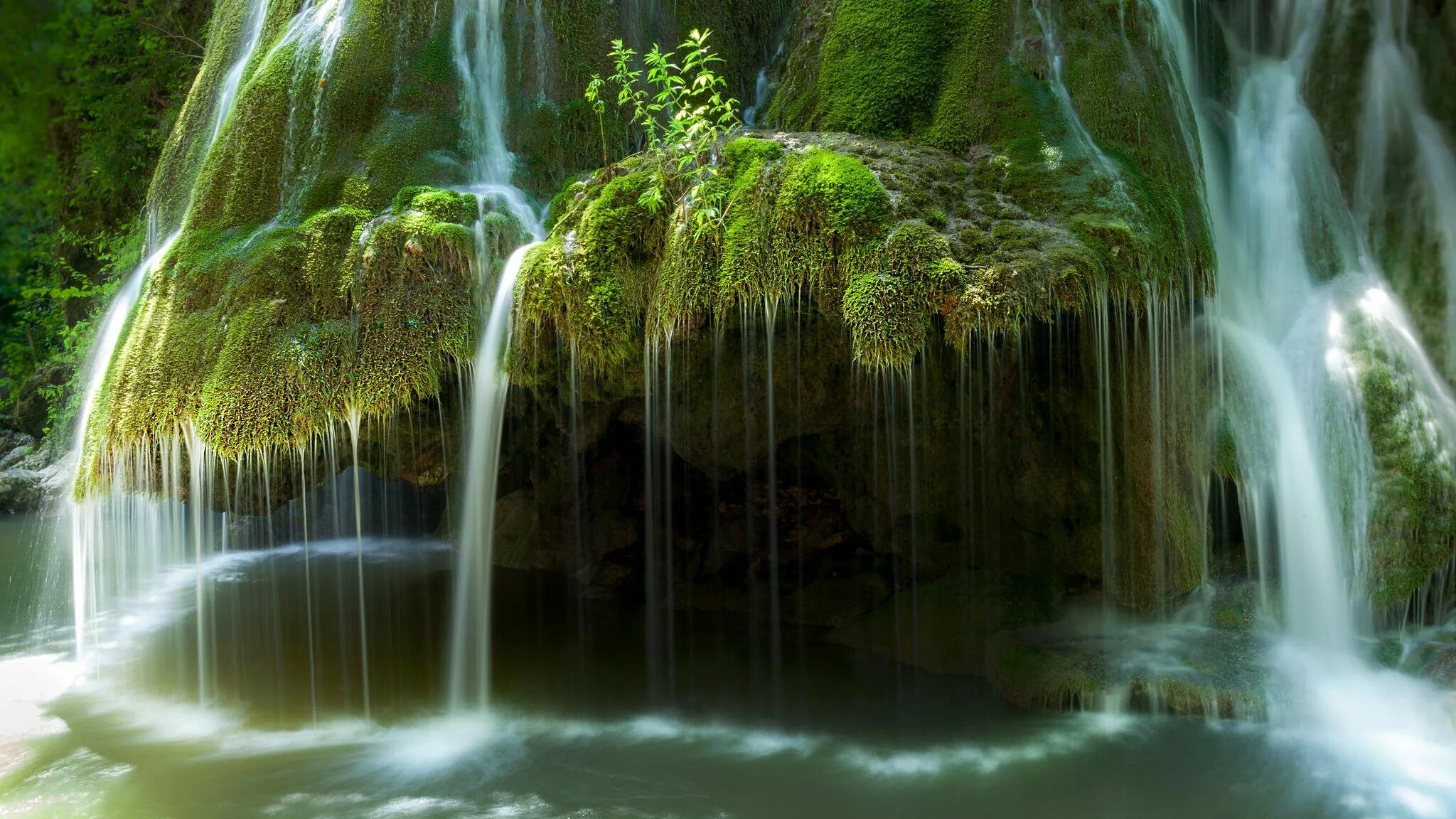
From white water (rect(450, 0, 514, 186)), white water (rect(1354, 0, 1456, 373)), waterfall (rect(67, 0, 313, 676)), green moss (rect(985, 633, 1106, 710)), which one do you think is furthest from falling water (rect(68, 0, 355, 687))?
white water (rect(1354, 0, 1456, 373))

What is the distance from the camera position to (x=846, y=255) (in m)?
5.60

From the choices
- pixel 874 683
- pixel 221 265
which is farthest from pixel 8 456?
pixel 874 683

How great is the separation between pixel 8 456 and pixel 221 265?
12786 mm

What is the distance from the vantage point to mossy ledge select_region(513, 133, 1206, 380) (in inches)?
211

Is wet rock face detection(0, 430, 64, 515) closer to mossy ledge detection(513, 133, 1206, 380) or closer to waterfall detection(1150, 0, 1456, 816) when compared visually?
mossy ledge detection(513, 133, 1206, 380)

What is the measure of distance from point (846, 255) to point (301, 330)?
12.8 feet

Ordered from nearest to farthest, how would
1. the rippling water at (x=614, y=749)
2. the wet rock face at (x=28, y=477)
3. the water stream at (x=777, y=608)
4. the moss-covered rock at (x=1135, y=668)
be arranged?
1. the rippling water at (x=614, y=749)
2. the water stream at (x=777, y=608)
3. the moss-covered rock at (x=1135, y=668)
4. the wet rock face at (x=28, y=477)

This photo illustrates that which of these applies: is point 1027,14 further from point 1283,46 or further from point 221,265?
point 221,265

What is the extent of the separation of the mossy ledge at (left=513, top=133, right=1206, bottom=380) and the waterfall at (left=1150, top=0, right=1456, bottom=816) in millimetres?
1496

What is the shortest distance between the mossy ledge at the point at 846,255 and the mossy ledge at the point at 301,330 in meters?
0.72

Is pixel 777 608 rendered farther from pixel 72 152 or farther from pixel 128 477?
pixel 72 152

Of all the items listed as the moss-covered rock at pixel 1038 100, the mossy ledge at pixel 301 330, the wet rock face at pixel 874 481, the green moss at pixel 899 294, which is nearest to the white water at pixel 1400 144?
the moss-covered rock at pixel 1038 100

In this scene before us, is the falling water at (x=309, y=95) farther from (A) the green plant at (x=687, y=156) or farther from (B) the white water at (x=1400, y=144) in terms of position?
(B) the white water at (x=1400, y=144)

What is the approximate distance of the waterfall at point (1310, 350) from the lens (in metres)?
5.73
